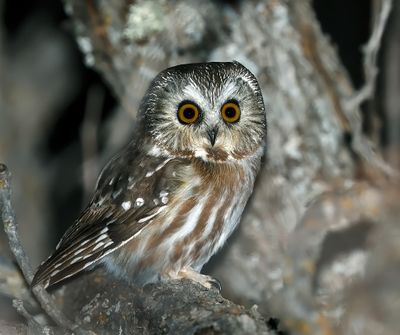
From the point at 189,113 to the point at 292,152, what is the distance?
160 centimetres

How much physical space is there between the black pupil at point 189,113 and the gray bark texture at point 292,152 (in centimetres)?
121

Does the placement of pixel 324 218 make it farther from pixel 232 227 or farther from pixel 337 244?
pixel 232 227

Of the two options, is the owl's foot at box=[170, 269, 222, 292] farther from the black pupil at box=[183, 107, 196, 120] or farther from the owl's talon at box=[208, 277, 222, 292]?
the black pupil at box=[183, 107, 196, 120]

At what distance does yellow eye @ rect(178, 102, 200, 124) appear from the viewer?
15.2 feet

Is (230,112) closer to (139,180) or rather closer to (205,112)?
(205,112)

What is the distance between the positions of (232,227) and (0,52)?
3415mm

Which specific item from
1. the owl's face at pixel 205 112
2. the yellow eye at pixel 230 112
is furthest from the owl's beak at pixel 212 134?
the yellow eye at pixel 230 112

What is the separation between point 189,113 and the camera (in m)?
4.66

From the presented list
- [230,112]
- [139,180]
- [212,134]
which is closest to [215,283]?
[139,180]

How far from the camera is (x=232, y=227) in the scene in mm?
4770

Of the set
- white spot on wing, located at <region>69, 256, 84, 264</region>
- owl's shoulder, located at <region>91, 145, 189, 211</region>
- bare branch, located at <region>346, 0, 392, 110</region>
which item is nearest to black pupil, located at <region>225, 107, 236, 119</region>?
owl's shoulder, located at <region>91, 145, 189, 211</region>

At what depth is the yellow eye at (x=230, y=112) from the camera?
4.67m

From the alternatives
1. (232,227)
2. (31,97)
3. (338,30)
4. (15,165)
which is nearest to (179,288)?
(232,227)

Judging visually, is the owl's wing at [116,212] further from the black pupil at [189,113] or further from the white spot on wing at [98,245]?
the black pupil at [189,113]
